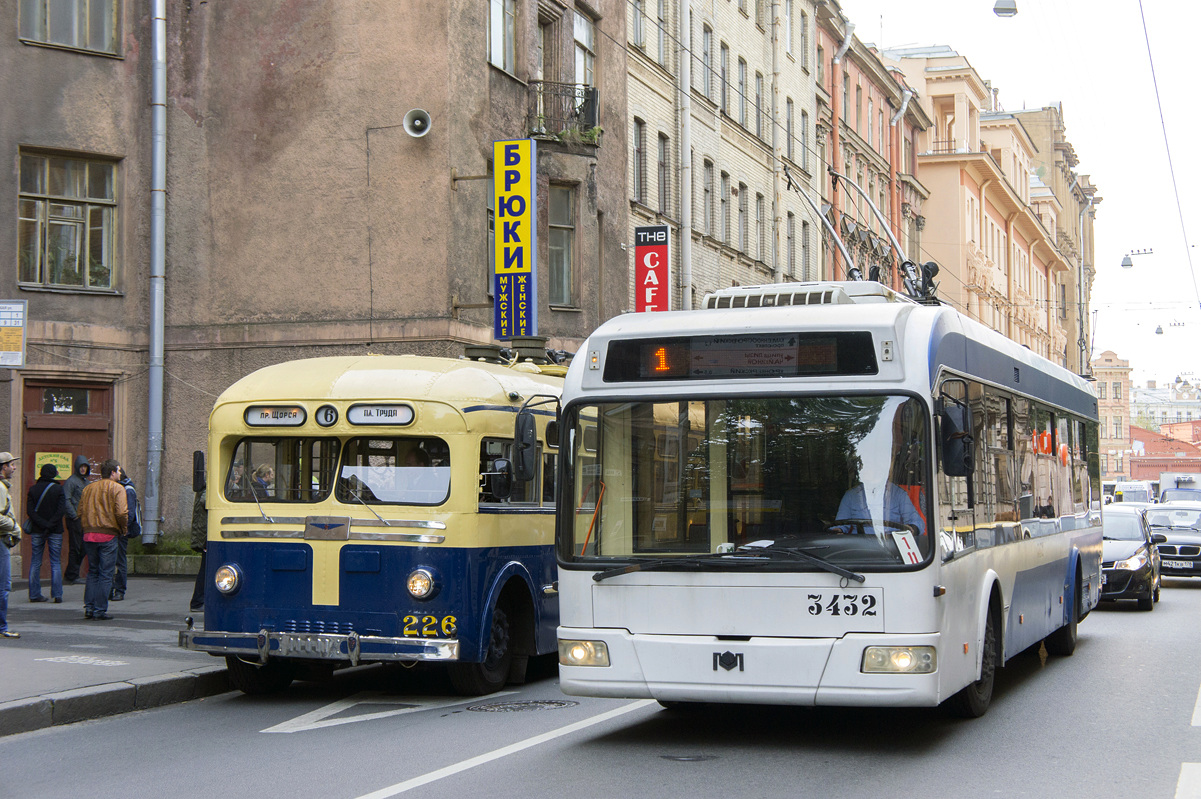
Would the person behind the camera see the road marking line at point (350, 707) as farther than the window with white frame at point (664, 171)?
No

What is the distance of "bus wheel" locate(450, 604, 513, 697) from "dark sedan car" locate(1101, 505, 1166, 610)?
1064cm

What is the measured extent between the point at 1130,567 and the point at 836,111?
3090cm

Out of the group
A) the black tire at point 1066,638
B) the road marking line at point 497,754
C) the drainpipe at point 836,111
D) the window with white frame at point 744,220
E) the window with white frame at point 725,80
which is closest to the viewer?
the road marking line at point 497,754

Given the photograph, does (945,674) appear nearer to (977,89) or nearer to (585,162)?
(585,162)

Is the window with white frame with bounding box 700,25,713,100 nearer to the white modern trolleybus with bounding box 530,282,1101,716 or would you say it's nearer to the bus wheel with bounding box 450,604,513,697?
the bus wheel with bounding box 450,604,513,697

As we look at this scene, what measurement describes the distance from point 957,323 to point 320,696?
586 cm

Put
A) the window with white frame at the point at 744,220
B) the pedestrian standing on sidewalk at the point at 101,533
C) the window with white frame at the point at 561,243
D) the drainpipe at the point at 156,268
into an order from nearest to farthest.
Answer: the pedestrian standing on sidewalk at the point at 101,533, the drainpipe at the point at 156,268, the window with white frame at the point at 561,243, the window with white frame at the point at 744,220

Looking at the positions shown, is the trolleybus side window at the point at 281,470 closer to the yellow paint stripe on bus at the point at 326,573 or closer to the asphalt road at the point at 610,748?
the yellow paint stripe on bus at the point at 326,573

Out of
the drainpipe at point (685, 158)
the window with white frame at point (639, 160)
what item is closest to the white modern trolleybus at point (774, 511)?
the drainpipe at point (685, 158)

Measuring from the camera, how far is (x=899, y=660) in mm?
8172

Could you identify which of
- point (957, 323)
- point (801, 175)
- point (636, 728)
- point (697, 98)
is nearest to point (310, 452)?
point (636, 728)

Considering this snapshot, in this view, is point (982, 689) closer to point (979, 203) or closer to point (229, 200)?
point (229, 200)

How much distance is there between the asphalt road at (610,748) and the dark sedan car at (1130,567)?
8.22m

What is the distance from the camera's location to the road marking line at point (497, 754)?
24.6ft
